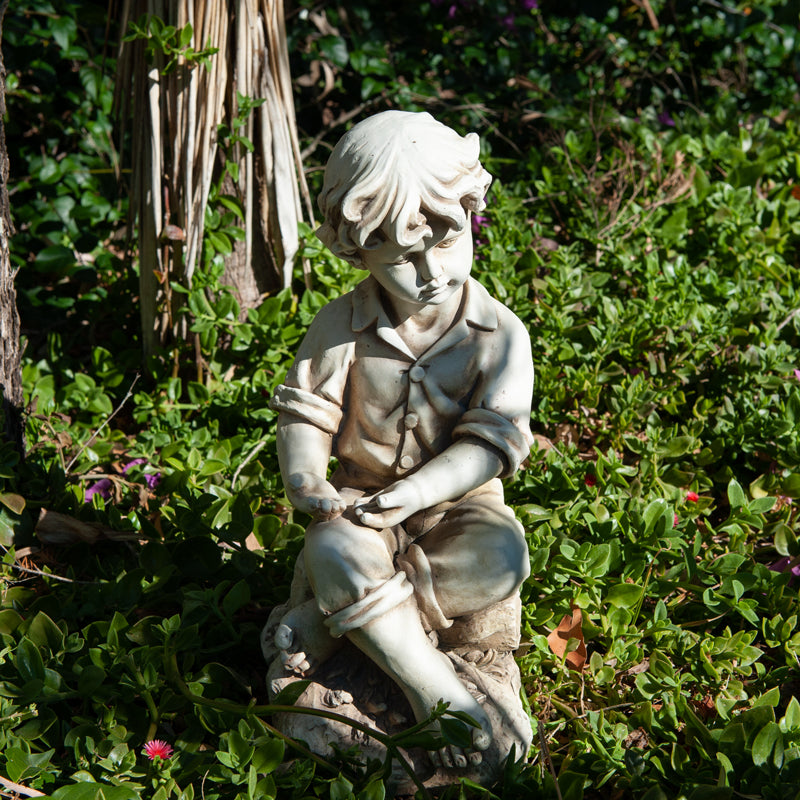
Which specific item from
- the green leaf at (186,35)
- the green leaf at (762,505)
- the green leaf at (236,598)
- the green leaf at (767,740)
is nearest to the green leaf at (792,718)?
the green leaf at (767,740)

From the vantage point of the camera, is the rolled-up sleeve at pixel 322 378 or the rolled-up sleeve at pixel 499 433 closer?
the rolled-up sleeve at pixel 499 433

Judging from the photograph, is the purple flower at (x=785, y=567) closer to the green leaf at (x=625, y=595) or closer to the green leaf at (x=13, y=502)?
the green leaf at (x=625, y=595)

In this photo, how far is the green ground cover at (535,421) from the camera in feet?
8.14

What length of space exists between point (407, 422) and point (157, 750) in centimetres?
97

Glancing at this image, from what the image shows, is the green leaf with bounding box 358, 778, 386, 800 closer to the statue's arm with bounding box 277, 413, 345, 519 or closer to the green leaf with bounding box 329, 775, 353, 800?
the green leaf with bounding box 329, 775, 353, 800

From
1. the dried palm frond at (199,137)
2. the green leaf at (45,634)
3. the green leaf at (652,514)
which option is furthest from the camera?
the dried palm frond at (199,137)

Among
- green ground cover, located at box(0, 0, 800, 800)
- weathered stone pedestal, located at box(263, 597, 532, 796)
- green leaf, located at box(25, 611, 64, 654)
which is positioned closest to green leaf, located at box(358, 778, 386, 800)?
green ground cover, located at box(0, 0, 800, 800)

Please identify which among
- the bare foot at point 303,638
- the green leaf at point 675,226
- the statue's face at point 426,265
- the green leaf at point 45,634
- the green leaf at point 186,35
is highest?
the green leaf at point 186,35

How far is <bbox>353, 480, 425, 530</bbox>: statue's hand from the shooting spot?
7.67 ft

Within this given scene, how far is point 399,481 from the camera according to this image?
239 centimetres

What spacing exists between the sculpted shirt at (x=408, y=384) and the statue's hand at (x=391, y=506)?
135mm

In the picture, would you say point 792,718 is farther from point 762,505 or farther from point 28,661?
point 28,661

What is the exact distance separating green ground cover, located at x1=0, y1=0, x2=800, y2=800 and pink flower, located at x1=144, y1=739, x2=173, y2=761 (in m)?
0.04

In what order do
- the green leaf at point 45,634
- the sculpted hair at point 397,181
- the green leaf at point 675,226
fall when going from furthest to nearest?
the green leaf at point 675,226 < the green leaf at point 45,634 < the sculpted hair at point 397,181
